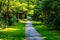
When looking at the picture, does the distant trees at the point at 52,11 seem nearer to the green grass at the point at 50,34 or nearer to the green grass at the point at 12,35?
the green grass at the point at 50,34

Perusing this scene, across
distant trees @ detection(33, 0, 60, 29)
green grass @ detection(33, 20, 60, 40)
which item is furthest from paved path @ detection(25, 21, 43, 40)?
distant trees @ detection(33, 0, 60, 29)

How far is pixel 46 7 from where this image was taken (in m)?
31.3

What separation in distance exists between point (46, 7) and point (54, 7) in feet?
13.0

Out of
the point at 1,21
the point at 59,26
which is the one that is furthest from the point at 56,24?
the point at 1,21

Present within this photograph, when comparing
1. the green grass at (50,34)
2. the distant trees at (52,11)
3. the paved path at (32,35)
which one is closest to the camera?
the paved path at (32,35)

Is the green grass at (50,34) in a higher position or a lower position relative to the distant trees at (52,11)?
lower

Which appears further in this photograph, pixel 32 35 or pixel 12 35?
pixel 12 35

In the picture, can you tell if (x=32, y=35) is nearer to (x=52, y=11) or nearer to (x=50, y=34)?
(x=50, y=34)

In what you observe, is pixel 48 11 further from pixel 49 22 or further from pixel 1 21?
pixel 1 21

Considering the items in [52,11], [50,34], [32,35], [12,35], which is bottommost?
[50,34]

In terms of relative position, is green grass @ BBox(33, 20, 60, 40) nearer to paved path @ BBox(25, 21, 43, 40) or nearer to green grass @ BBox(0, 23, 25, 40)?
paved path @ BBox(25, 21, 43, 40)

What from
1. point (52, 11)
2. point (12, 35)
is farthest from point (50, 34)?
point (52, 11)

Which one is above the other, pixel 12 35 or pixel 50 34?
pixel 12 35

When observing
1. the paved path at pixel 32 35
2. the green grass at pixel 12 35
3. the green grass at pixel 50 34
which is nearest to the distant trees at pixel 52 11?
the green grass at pixel 50 34
